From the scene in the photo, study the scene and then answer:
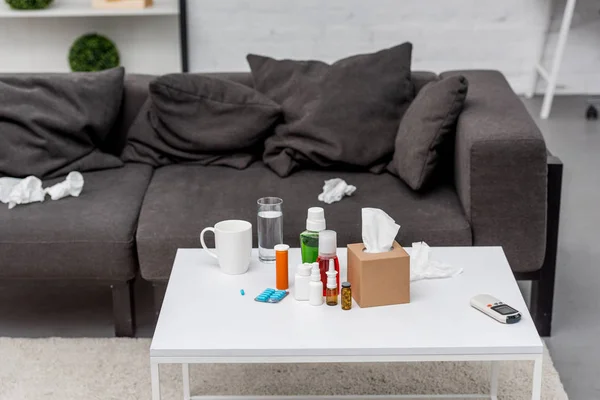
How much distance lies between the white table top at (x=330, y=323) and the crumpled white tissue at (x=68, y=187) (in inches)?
28.7

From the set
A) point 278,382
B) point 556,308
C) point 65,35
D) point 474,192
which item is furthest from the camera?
point 65,35

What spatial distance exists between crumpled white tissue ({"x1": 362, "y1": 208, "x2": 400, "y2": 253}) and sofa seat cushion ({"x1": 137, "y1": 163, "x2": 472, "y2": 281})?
21.7 inches

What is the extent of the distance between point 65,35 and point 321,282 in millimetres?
3465

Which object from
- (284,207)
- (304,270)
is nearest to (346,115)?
(284,207)

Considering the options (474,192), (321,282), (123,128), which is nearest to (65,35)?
(123,128)

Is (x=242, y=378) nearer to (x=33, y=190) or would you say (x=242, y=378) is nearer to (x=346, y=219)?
(x=346, y=219)

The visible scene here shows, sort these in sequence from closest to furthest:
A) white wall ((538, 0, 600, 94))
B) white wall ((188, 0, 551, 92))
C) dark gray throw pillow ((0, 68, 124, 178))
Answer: dark gray throw pillow ((0, 68, 124, 178))
white wall ((188, 0, 551, 92))
white wall ((538, 0, 600, 94))

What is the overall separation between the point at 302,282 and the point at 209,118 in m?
1.18

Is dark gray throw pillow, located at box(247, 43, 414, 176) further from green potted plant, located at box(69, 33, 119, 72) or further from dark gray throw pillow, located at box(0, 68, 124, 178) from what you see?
green potted plant, located at box(69, 33, 119, 72)

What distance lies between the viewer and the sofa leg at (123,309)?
258cm

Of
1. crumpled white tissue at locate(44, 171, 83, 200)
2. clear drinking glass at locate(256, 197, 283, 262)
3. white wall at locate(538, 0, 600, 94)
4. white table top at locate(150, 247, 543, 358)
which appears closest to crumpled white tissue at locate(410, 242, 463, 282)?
white table top at locate(150, 247, 543, 358)

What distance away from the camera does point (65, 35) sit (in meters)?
4.93

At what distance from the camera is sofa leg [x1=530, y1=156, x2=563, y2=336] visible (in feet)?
8.32

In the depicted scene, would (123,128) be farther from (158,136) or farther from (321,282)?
(321,282)
